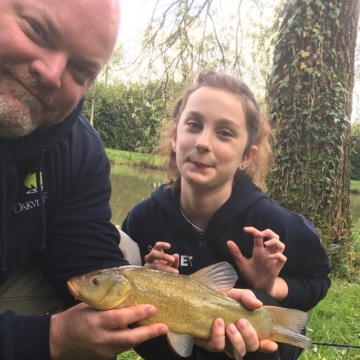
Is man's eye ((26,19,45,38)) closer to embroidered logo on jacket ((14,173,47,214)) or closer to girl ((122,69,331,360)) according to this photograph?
embroidered logo on jacket ((14,173,47,214))

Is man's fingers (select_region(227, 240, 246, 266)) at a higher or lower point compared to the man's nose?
lower

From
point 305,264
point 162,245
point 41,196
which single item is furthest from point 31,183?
point 305,264

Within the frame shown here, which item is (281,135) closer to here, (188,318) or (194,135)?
(194,135)

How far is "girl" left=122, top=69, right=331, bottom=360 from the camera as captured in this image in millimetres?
1979

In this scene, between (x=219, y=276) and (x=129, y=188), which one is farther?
(x=129, y=188)

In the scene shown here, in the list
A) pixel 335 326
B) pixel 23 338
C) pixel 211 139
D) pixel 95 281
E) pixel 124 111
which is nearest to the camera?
pixel 95 281

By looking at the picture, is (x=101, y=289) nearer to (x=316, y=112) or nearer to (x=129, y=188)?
(x=316, y=112)

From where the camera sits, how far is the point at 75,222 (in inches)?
67.8

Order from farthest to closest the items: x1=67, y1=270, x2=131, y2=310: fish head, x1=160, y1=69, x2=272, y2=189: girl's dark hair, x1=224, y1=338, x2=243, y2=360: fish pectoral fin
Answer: x1=160, y1=69, x2=272, y2=189: girl's dark hair < x1=224, y1=338, x2=243, y2=360: fish pectoral fin < x1=67, y1=270, x2=131, y2=310: fish head

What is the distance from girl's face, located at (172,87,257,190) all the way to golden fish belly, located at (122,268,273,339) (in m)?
0.66

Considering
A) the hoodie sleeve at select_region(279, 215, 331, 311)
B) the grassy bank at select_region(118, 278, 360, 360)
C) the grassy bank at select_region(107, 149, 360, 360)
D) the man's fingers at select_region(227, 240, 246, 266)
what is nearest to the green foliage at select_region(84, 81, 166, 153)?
the grassy bank at select_region(107, 149, 360, 360)

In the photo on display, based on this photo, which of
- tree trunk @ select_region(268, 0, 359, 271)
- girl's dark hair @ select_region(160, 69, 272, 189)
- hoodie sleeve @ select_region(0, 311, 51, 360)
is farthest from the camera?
tree trunk @ select_region(268, 0, 359, 271)

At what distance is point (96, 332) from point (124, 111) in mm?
13784

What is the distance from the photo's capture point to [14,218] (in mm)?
1561
